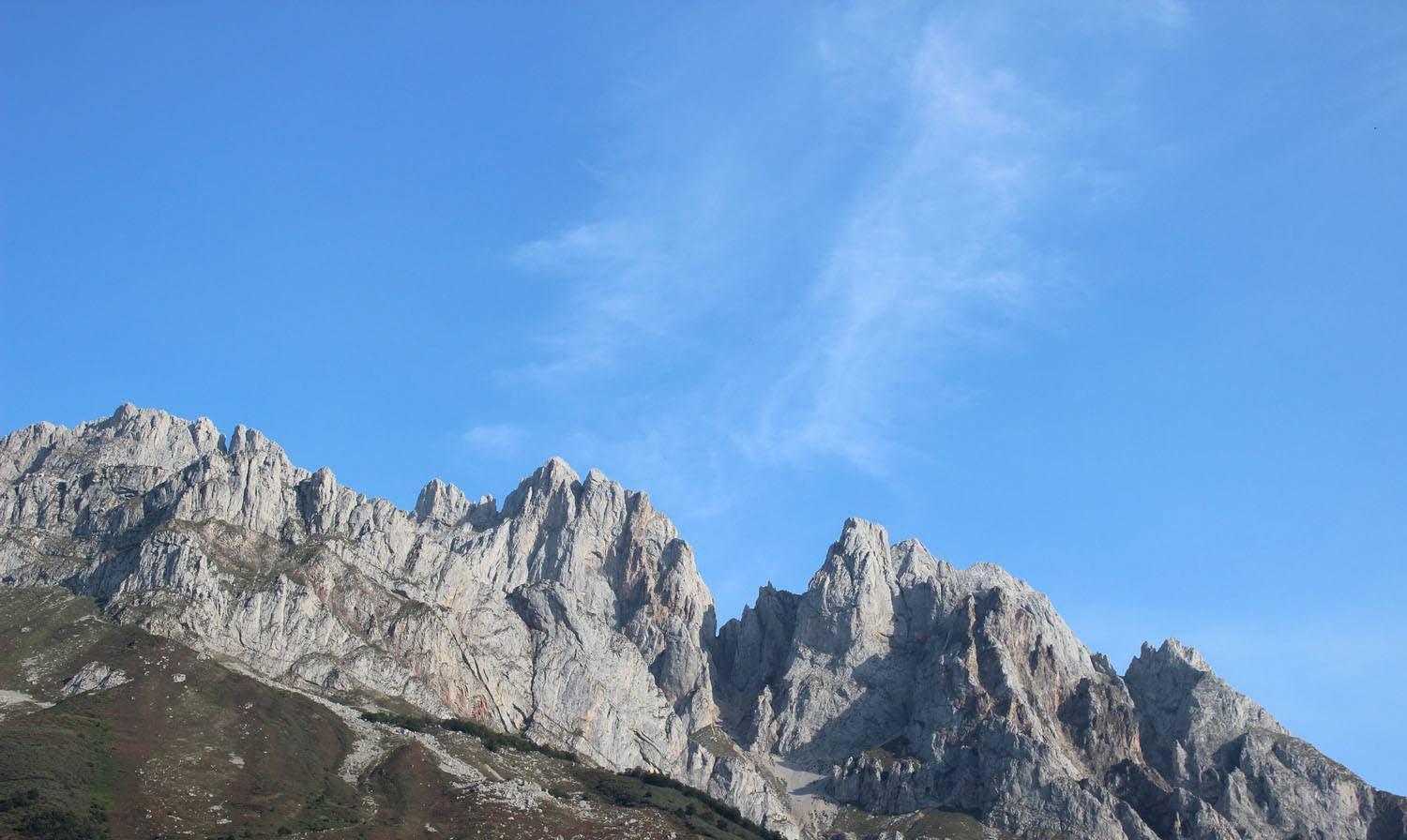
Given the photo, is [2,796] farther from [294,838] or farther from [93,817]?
[294,838]

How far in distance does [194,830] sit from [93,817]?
12848 mm

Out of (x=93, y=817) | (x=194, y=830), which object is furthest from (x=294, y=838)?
(x=93, y=817)

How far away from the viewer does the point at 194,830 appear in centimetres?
19462

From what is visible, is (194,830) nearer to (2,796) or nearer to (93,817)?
(93,817)

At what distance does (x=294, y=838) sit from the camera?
200 m

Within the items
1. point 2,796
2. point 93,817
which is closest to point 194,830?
point 93,817

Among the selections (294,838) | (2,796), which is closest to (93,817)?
(2,796)

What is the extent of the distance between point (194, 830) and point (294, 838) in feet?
43.5

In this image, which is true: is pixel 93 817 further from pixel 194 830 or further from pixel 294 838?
pixel 294 838

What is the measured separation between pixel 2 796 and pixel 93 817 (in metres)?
11.8

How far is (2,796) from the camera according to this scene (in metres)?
190

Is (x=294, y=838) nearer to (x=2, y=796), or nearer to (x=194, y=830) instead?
(x=194, y=830)

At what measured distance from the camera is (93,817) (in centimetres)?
19188
